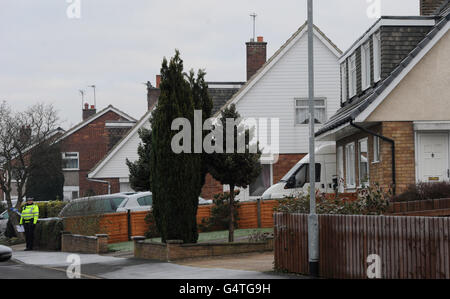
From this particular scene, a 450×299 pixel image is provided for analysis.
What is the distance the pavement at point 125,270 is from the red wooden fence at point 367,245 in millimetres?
680

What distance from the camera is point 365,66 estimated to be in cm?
2462

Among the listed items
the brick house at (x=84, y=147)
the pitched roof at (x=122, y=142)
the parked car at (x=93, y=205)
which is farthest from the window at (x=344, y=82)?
the brick house at (x=84, y=147)

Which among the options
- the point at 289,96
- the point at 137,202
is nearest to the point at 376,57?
the point at 137,202

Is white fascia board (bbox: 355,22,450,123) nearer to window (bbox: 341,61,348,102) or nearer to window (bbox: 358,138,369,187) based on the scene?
window (bbox: 358,138,369,187)

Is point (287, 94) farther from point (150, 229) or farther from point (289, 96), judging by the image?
point (150, 229)

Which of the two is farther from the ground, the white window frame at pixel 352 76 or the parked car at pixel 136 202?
the white window frame at pixel 352 76

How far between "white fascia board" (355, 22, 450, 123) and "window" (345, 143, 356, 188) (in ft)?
14.3

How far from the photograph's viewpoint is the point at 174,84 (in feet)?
63.9

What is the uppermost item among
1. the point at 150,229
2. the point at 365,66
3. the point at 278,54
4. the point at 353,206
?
the point at 278,54

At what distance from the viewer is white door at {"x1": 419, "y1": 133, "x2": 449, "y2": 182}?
21.0 m

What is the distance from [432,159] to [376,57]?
384cm

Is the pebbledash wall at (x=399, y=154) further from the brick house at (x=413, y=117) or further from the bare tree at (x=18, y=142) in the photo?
the bare tree at (x=18, y=142)

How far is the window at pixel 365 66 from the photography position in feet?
79.6
